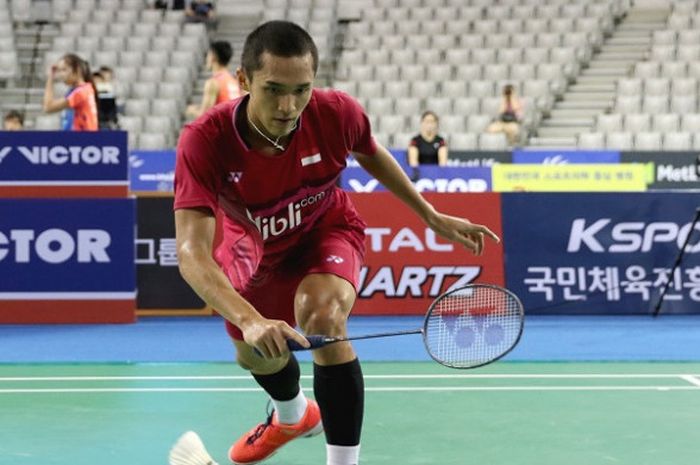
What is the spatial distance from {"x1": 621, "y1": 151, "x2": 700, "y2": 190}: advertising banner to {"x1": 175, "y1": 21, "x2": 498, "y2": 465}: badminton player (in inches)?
382

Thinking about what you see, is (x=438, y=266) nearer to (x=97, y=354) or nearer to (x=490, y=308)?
(x=97, y=354)

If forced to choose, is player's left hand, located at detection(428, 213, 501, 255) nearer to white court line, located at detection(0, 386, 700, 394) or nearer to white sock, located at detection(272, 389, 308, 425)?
white sock, located at detection(272, 389, 308, 425)

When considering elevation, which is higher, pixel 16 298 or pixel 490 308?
pixel 490 308

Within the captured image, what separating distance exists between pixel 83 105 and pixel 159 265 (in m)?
1.70

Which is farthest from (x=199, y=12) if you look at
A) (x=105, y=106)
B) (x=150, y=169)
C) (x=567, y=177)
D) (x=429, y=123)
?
(x=429, y=123)

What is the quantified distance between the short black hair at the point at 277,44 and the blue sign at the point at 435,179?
27.4 feet

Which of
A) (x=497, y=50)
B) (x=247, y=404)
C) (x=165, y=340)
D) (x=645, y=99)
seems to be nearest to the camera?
(x=247, y=404)

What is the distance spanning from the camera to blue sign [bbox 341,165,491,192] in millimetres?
11625

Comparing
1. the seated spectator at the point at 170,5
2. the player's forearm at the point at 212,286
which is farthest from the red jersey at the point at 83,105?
the seated spectator at the point at 170,5

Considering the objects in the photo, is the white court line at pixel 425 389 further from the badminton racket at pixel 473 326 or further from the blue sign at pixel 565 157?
the blue sign at pixel 565 157

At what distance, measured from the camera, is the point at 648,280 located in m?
8.38

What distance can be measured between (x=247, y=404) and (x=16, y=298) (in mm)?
3379

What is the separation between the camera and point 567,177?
12797 mm

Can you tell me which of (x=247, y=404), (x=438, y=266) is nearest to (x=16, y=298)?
(x=438, y=266)
